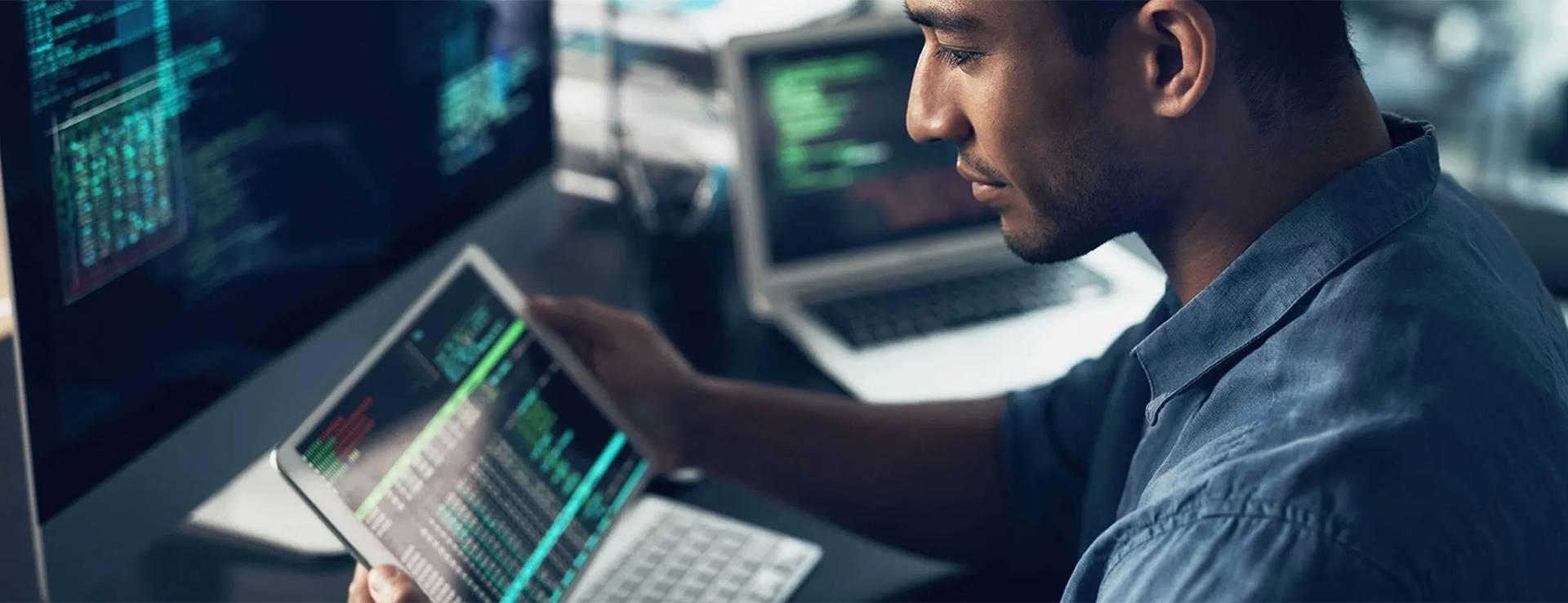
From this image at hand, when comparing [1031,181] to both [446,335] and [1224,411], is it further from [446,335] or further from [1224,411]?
[446,335]

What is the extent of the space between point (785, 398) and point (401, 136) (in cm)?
37

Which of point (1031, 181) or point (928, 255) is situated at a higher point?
point (1031, 181)

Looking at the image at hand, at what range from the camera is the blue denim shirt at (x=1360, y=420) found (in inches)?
28.4

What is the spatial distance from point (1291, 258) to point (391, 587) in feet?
1.80

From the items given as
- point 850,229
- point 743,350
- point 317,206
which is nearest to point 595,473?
point 317,206

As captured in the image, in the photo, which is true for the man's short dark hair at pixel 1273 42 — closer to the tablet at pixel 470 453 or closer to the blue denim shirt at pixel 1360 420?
the blue denim shirt at pixel 1360 420

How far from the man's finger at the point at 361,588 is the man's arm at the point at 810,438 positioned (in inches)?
11.9

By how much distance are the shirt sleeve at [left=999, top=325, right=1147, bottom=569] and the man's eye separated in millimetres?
298

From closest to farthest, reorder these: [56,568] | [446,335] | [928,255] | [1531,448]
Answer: [1531,448] → [56,568] → [446,335] → [928,255]

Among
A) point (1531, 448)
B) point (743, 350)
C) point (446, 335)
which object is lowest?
point (743, 350)

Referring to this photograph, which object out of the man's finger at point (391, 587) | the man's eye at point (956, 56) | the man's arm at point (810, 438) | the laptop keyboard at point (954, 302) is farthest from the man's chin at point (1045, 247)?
the laptop keyboard at point (954, 302)

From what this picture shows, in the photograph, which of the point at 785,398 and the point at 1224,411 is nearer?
the point at 1224,411

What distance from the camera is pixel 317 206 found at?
1152mm

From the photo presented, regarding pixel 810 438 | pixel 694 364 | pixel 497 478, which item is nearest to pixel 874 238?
pixel 694 364
